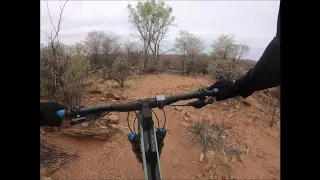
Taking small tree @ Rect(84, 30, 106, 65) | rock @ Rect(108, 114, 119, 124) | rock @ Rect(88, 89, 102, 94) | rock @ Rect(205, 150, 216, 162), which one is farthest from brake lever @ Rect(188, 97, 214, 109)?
small tree @ Rect(84, 30, 106, 65)

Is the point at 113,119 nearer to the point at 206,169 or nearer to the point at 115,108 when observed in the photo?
the point at 206,169

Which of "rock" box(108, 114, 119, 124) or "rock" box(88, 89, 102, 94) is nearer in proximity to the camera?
"rock" box(108, 114, 119, 124)

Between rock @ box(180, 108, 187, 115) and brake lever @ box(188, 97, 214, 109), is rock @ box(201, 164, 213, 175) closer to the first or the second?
rock @ box(180, 108, 187, 115)

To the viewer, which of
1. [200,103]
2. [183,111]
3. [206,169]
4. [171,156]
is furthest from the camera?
[183,111]

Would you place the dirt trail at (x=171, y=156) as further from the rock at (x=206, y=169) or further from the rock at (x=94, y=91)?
the rock at (x=94, y=91)

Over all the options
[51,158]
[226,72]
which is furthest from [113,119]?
[226,72]

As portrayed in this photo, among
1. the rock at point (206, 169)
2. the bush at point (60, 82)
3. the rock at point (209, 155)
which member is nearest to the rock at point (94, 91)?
the bush at point (60, 82)

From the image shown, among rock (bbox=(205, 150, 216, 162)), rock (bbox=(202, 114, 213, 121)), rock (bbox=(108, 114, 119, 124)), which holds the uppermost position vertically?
rock (bbox=(108, 114, 119, 124))

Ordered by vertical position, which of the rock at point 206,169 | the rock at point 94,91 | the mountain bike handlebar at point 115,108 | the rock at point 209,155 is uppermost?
the mountain bike handlebar at point 115,108

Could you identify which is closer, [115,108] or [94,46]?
[115,108]

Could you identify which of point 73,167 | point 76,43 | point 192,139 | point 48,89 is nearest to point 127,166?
point 73,167

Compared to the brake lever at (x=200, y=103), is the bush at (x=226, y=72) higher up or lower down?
Result: higher up
